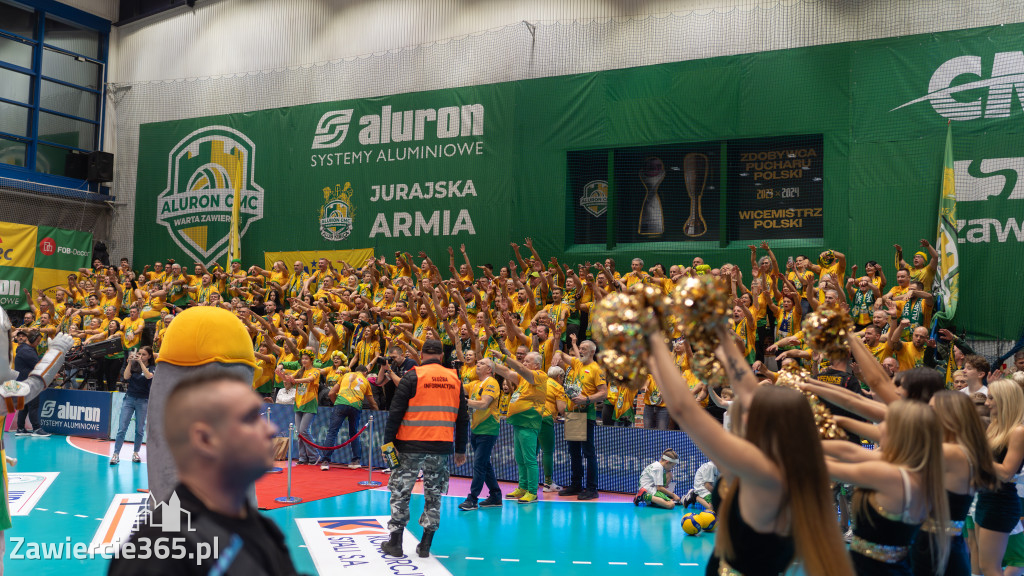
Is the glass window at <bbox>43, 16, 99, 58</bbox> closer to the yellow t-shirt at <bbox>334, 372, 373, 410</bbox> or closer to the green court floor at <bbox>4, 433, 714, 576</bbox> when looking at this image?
the green court floor at <bbox>4, 433, 714, 576</bbox>

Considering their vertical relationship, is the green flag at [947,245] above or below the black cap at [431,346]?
above

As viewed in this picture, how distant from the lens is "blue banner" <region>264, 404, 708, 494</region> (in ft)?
37.6

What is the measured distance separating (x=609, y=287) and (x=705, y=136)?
477 cm

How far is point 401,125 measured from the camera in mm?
23562

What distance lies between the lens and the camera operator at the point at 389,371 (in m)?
12.5

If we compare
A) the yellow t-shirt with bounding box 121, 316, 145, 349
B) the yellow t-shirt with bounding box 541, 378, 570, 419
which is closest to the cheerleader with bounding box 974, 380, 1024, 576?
the yellow t-shirt with bounding box 541, 378, 570, 419

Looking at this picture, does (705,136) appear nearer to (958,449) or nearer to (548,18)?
(548,18)

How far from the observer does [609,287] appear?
17.3 metres

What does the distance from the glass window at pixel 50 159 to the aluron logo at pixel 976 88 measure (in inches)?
1041

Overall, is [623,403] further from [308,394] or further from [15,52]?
[15,52]

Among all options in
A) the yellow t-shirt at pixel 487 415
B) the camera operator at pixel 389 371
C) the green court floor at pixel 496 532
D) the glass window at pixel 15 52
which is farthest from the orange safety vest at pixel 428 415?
the glass window at pixel 15 52

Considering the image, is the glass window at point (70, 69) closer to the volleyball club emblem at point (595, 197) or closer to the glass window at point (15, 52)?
the glass window at point (15, 52)

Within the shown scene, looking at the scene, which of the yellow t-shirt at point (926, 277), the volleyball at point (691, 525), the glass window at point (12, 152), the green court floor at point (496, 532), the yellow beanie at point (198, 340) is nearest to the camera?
the yellow beanie at point (198, 340)

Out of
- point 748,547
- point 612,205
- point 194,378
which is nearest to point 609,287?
point 612,205
